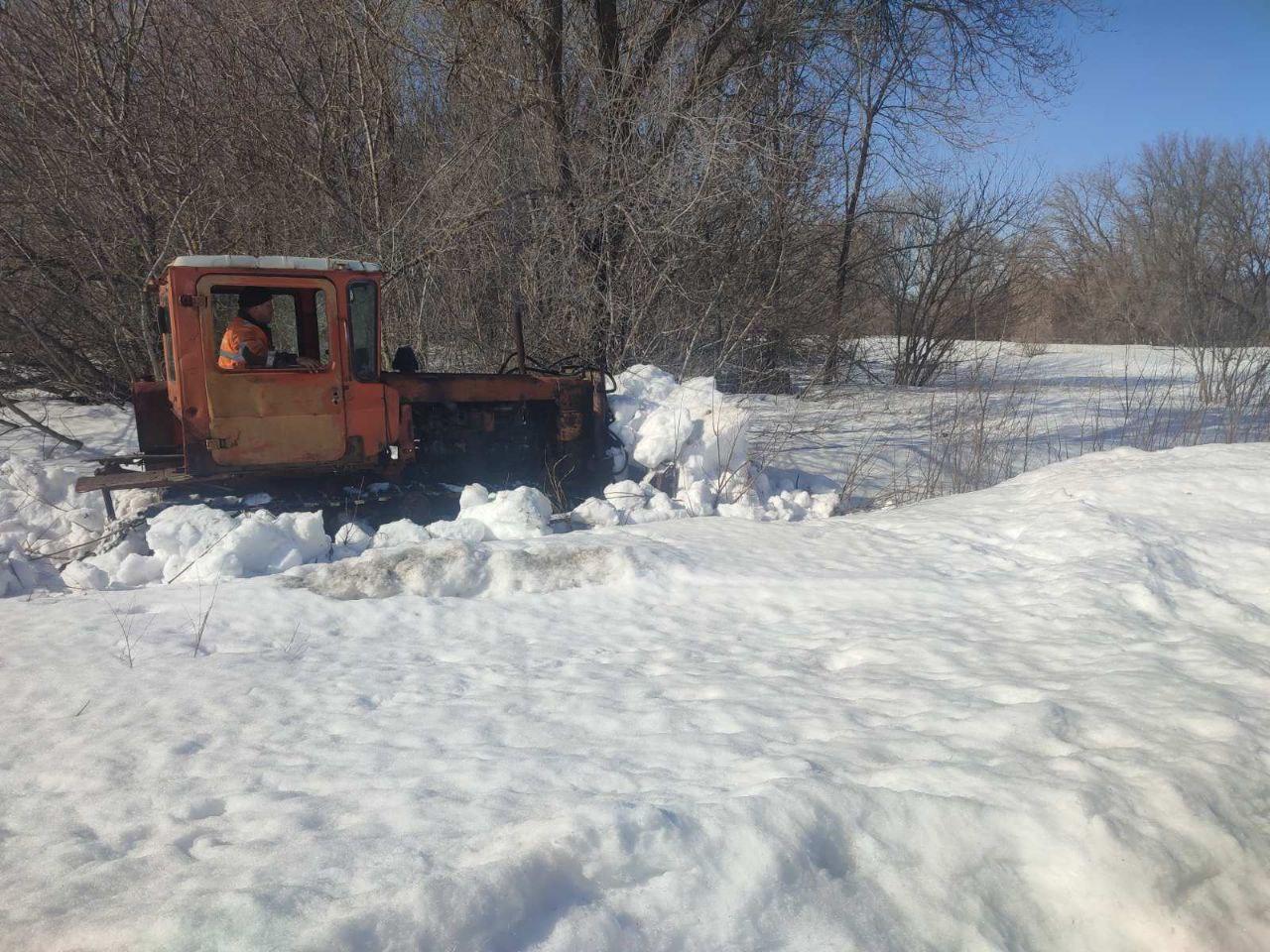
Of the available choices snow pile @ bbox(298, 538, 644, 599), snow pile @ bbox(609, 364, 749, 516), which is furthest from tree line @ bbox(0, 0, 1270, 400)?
snow pile @ bbox(298, 538, 644, 599)

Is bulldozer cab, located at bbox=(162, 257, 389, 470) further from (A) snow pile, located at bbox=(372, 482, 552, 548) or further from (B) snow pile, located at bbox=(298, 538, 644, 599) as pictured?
(B) snow pile, located at bbox=(298, 538, 644, 599)

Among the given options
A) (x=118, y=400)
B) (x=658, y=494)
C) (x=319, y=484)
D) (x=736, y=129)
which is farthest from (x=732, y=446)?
(x=118, y=400)

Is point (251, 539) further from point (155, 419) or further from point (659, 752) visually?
point (659, 752)

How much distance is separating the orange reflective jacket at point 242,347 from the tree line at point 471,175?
447 centimetres

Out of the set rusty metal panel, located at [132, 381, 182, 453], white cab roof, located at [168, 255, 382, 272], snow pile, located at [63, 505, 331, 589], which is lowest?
snow pile, located at [63, 505, 331, 589]

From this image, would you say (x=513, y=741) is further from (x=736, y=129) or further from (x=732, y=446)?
(x=736, y=129)

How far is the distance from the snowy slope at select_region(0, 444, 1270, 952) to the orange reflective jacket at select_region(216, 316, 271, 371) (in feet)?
6.71

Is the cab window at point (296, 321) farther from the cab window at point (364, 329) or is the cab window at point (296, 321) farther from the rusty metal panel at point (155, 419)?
the rusty metal panel at point (155, 419)

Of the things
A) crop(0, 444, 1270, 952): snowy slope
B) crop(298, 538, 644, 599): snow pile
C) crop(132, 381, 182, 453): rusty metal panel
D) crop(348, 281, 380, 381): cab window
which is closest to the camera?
crop(0, 444, 1270, 952): snowy slope

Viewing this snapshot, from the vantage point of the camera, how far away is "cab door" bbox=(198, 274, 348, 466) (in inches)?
248

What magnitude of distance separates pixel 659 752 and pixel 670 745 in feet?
0.22

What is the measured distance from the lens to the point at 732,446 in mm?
8297

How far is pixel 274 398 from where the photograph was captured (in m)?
6.51

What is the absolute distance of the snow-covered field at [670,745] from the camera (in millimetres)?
1883
